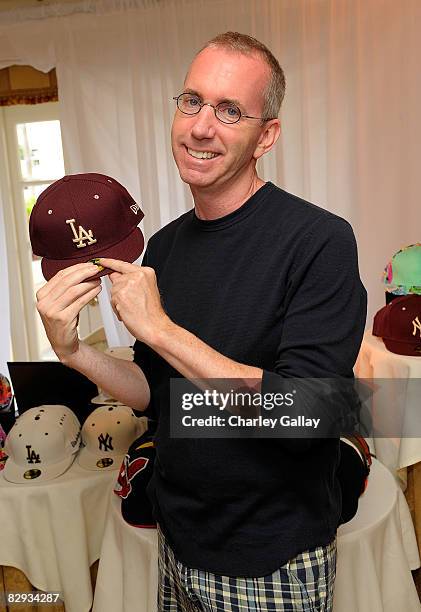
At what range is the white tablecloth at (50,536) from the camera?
2.04 meters

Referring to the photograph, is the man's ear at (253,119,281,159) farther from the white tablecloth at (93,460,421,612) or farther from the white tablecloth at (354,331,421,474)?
the white tablecloth at (354,331,421,474)

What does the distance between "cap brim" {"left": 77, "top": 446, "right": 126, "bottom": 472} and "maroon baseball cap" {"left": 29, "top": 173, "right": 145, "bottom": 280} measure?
43.5 inches

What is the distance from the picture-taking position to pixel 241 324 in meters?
1.07

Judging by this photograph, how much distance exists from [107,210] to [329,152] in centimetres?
260

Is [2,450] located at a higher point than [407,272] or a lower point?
lower

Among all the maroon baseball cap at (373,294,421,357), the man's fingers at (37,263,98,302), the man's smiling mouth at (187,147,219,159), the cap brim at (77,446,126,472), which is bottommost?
the cap brim at (77,446,126,472)

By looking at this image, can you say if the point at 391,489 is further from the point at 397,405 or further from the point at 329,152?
the point at 329,152

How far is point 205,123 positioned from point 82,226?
308 mm

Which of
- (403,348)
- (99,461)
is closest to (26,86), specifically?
(99,461)

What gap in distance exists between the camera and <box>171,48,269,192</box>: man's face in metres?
1.06

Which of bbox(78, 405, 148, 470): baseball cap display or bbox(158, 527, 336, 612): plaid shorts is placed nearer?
bbox(158, 527, 336, 612): plaid shorts

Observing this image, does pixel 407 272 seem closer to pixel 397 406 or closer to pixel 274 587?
pixel 397 406

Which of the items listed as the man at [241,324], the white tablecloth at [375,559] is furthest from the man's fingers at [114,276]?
the white tablecloth at [375,559]

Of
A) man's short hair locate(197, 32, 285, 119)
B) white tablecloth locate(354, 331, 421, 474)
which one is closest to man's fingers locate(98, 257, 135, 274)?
man's short hair locate(197, 32, 285, 119)
